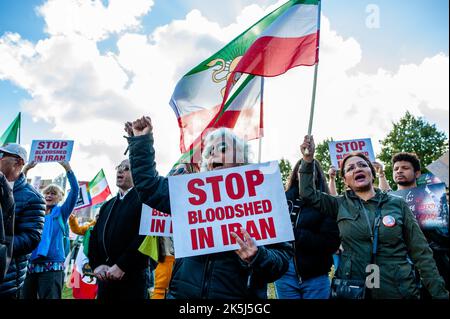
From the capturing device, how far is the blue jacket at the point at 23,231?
2998mm

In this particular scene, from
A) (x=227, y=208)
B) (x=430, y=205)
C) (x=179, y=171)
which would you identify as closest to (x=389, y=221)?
(x=430, y=205)

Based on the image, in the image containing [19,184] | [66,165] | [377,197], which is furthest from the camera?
[66,165]

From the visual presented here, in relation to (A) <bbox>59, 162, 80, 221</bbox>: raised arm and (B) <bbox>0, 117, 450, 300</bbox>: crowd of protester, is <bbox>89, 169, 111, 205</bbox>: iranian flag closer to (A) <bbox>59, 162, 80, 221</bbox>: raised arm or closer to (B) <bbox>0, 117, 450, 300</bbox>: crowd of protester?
(A) <bbox>59, 162, 80, 221</bbox>: raised arm

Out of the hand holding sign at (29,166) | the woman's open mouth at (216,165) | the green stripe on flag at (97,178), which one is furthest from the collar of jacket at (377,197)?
the green stripe on flag at (97,178)

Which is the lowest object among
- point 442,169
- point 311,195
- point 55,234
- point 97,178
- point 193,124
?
point 55,234

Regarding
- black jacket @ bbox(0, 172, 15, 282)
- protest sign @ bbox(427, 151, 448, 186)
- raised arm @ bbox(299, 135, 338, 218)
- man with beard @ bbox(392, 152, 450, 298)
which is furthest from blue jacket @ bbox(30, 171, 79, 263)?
protest sign @ bbox(427, 151, 448, 186)

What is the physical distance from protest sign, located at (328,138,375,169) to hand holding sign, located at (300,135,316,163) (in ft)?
11.3

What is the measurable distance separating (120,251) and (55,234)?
7.01ft

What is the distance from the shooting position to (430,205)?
12.3 ft

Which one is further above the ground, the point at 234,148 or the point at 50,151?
the point at 50,151

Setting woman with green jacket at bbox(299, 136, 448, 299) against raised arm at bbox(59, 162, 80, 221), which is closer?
woman with green jacket at bbox(299, 136, 448, 299)

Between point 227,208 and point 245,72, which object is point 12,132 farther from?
point 227,208

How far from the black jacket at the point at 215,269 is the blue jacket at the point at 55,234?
3281mm

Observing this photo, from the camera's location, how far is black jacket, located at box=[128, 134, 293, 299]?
2.30 m
